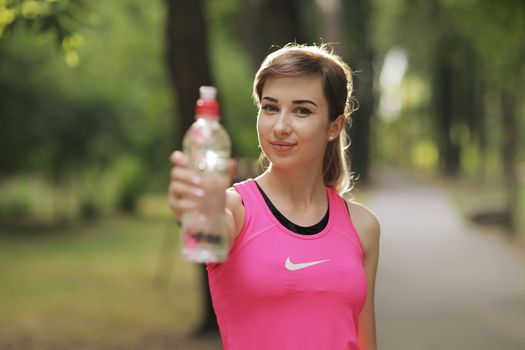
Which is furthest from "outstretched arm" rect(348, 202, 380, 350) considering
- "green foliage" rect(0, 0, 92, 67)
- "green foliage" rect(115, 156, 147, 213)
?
"green foliage" rect(115, 156, 147, 213)

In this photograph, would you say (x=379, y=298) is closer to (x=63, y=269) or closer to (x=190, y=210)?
(x=63, y=269)

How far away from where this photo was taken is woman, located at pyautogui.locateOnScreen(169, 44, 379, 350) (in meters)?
2.89

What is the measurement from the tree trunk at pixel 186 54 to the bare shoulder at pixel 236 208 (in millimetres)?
7500

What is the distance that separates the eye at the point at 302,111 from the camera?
2957 mm

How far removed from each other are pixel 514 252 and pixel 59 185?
46.0 ft

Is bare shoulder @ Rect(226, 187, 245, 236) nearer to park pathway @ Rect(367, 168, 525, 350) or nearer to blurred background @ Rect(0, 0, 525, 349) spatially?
blurred background @ Rect(0, 0, 525, 349)

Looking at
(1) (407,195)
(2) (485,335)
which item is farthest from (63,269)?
(1) (407,195)

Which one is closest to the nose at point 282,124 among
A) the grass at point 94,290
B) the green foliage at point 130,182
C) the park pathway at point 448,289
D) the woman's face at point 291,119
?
the woman's face at point 291,119

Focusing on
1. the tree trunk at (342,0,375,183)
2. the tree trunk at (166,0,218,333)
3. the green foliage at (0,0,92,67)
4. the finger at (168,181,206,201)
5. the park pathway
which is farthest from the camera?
the tree trunk at (342,0,375,183)

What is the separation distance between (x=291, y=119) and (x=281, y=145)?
9cm

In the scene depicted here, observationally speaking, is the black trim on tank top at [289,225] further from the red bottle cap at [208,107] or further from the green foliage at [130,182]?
the green foliage at [130,182]

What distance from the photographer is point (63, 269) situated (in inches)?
760

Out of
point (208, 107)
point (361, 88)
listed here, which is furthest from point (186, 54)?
point (361, 88)

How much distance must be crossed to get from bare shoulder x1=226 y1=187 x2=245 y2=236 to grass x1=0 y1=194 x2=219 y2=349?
841cm
